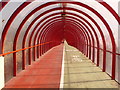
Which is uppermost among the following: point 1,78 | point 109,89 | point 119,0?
point 119,0

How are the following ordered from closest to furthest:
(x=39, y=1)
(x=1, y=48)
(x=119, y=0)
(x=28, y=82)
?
1. (x=1, y=48)
2. (x=28, y=82)
3. (x=119, y=0)
4. (x=39, y=1)

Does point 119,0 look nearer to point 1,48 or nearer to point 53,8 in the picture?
point 53,8

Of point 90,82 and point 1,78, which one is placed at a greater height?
point 1,78

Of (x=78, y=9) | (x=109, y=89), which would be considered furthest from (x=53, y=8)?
(x=109, y=89)

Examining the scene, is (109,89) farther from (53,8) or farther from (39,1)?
(53,8)

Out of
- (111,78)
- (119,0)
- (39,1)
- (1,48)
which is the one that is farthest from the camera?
(39,1)

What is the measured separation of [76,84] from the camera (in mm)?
5699

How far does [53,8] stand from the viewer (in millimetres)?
10234

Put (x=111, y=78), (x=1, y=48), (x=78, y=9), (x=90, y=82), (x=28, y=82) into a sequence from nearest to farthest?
(x=1, y=48) < (x=28, y=82) < (x=90, y=82) < (x=111, y=78) < (x=78, y=9)

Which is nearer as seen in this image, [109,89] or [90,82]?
[109,89]

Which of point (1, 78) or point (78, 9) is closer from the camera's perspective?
point (1, 78)

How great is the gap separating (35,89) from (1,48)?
1566 millimetres

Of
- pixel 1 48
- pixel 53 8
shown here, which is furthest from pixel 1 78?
pixel 53 8

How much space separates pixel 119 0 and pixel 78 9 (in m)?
3.02
